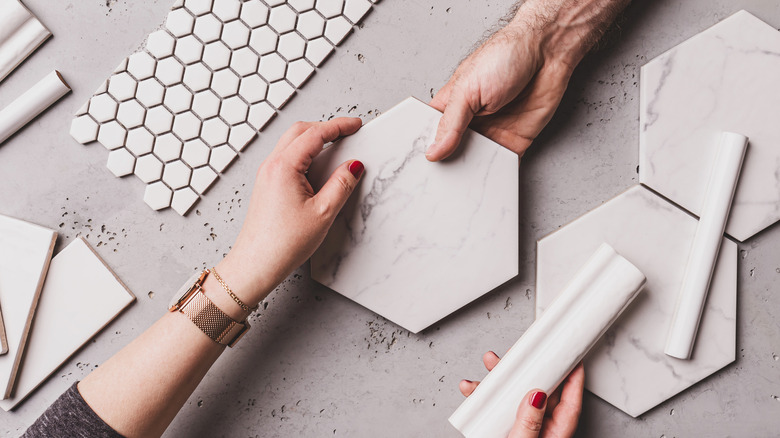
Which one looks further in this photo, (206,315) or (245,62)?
(245,62)

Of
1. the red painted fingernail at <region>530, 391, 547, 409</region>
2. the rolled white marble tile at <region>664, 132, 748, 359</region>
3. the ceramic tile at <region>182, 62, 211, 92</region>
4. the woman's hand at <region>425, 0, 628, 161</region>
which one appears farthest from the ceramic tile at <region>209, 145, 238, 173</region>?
the rolled white marble tile at <region>664, 132, 748, 359</region>

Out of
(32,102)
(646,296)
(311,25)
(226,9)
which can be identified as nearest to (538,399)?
(646,296)

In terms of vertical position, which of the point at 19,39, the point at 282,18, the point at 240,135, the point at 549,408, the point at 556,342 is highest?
the point at 19,39

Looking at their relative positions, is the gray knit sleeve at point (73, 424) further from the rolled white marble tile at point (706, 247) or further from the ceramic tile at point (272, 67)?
the rolled white marble tile at point (706, 247)

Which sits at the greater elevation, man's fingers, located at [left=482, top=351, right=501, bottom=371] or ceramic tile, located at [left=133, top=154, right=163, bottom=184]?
ceramic tile, located at [left=133, top=154, right=163, bottom=184]

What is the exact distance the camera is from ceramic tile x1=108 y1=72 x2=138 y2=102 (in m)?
0.79

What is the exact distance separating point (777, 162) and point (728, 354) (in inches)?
12.9

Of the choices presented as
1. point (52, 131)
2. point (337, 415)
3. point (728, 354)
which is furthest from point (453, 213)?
point (52, 131)

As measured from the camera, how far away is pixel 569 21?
2.47ft

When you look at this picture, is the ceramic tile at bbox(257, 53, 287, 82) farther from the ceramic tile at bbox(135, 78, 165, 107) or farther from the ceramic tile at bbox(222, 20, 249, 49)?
the ceramic tile at bbox(135, 78, 165, 107)

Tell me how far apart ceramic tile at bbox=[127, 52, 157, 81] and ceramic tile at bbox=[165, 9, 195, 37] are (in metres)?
0.06

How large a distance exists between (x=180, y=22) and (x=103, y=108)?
196 mm

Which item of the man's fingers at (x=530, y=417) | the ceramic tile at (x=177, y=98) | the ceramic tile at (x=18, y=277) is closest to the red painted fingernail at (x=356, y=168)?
the ceramic tile at (x=177, y=98)

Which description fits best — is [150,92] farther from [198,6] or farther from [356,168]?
[356,168]
